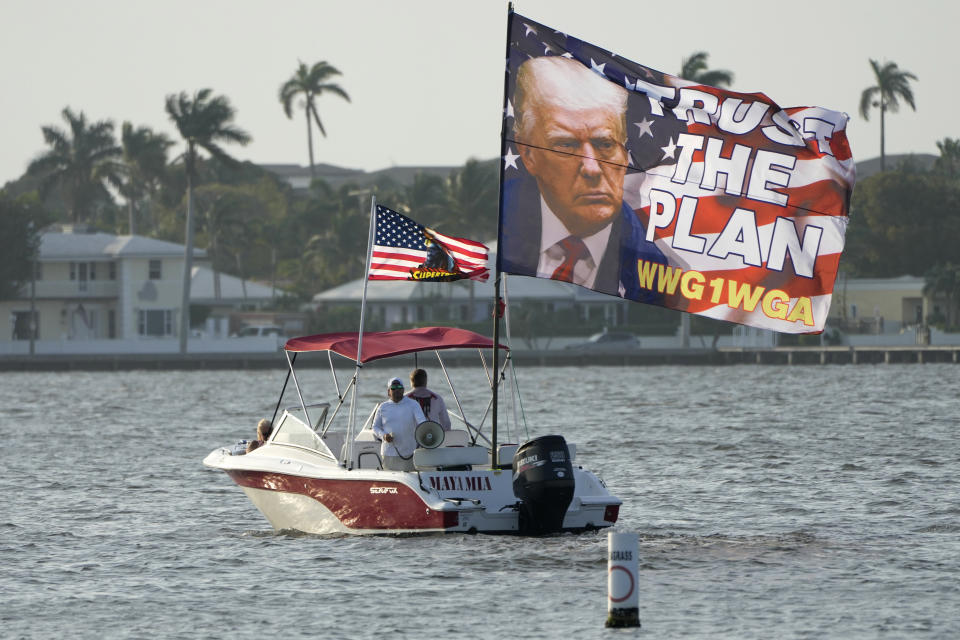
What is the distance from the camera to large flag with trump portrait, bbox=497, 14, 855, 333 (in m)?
17.9

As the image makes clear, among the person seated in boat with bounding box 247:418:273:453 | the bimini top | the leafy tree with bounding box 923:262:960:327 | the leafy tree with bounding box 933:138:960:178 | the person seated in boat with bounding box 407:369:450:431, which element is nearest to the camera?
the bimini top

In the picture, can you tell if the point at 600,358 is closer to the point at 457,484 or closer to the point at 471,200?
the point at 471,200

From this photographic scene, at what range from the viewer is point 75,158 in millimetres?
127438

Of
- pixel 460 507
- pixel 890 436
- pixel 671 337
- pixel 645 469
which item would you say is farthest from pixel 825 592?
pixel 671 337

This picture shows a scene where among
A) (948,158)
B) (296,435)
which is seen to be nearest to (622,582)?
(296,435)

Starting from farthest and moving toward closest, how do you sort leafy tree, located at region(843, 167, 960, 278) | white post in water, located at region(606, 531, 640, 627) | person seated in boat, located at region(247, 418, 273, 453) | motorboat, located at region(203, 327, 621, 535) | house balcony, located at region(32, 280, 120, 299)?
leafy tree, located at region(843, 167, 960, 278)
house balcony, located at region(32, 280, 120, 299)
person seated in boat, located at region(247, 418, 273, 453)
motorboat, located at region(203, 327, 621, 535)
white post in water, located at region(606, 531, 640, 627)

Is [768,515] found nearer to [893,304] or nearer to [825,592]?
[825,592]

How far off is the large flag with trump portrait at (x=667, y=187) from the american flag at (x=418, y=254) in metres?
1.05

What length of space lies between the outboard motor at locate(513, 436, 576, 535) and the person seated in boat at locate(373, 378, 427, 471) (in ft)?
5.65

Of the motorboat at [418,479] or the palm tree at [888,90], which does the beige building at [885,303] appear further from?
the motorboat at [418,479]

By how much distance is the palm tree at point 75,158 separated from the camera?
124250 millimetres

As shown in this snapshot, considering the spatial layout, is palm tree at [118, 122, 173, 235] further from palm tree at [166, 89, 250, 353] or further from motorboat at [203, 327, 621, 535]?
motorboat at [203, 327, 621, 535]

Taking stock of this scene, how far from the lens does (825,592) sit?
18.0 meters

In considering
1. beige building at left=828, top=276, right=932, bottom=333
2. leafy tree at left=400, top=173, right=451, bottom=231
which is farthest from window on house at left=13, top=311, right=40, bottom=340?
beige building at left=828, top=276, right=932, bottom=333
